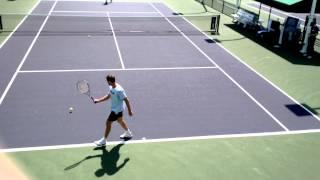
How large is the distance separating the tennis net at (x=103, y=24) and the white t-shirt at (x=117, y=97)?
1315 centimetres

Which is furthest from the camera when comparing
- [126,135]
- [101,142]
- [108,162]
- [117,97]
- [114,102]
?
[126,135]

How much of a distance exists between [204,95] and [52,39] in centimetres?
1031

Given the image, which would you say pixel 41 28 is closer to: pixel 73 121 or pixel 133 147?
pixel 73 121

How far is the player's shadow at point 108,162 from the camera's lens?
9.02 meters

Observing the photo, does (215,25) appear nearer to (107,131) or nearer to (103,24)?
(103,24)

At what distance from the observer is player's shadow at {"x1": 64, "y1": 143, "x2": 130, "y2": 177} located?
29.6 ft

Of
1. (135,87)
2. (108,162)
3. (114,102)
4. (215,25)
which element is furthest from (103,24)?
(108,162)

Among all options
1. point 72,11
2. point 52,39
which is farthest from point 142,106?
point 72,11

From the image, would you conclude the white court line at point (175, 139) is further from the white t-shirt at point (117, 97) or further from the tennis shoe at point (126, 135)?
the white t-shirt at point (117, 97)

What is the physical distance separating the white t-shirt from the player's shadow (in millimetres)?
1037

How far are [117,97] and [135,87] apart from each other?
15.5 ft

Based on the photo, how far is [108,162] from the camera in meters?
9.45

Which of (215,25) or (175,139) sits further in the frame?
(215,25)

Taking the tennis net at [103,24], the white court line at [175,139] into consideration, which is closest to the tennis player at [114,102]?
the white court line at [175,139]
